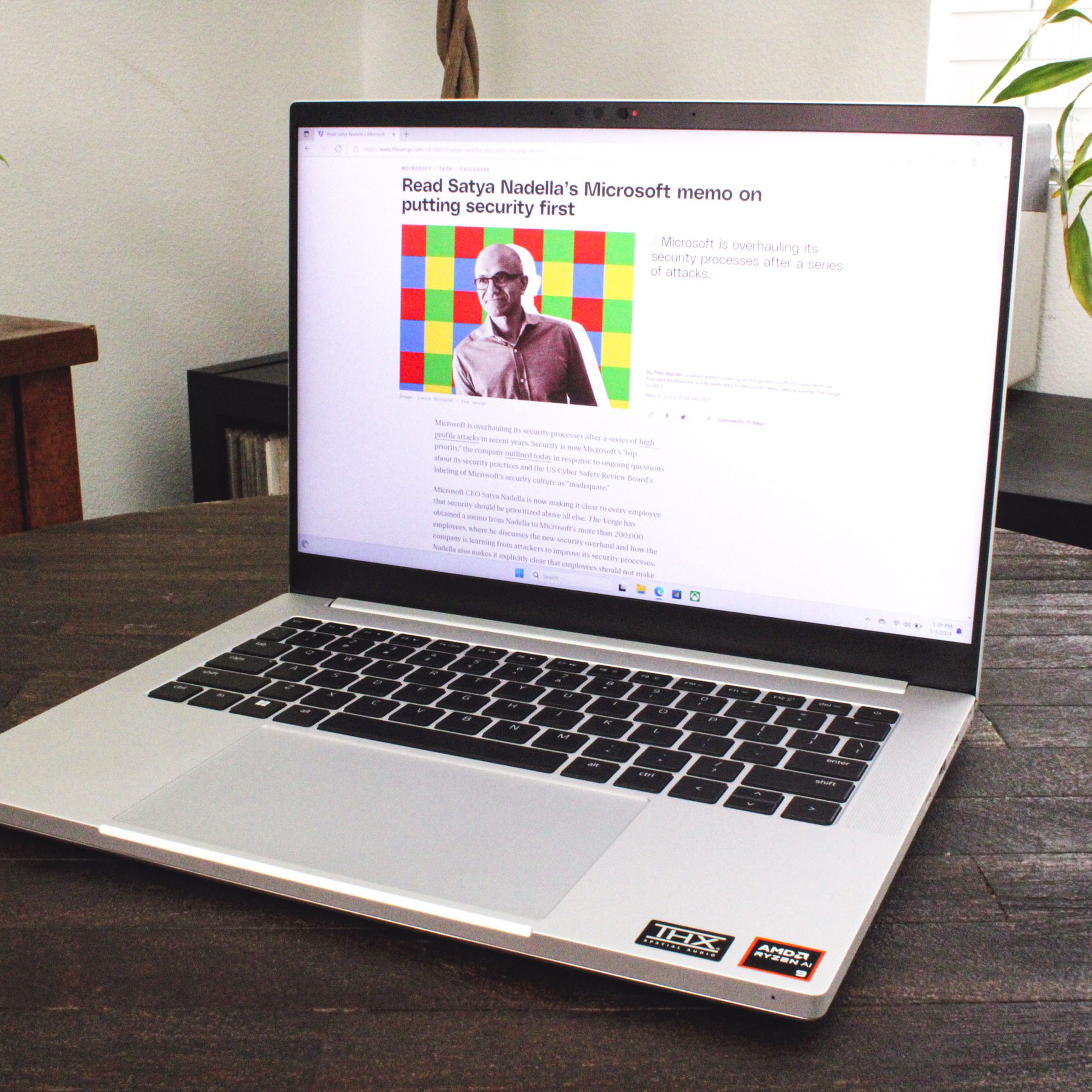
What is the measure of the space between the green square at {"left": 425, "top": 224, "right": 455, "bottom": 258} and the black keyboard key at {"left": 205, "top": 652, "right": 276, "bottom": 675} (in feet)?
0.90

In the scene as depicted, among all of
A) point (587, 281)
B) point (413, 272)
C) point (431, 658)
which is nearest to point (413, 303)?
point (413, 272)

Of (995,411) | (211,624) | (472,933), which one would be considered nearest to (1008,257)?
(995,411)

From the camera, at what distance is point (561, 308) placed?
0.71m

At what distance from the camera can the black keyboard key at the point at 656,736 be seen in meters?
0.58

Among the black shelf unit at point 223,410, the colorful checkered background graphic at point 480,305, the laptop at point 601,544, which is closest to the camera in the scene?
the laptop at point 601,544

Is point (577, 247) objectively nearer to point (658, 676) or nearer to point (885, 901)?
A: point (658, 676)

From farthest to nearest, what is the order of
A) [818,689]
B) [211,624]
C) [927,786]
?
[211,624]
[818,689]
[927,786]

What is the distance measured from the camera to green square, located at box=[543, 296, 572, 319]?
708mm

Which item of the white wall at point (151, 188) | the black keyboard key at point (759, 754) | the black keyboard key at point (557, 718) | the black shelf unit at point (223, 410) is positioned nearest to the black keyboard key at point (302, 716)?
the black keyboard key at point (557, 718)

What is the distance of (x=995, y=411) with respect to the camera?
0.62 meters

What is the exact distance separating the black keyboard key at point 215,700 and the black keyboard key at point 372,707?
0.22 ft

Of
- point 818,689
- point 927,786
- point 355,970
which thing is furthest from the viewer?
point 818,689

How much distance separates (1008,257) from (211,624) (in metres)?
0.55

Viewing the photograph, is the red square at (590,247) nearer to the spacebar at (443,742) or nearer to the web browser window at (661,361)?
the web browser window at (661,361)
